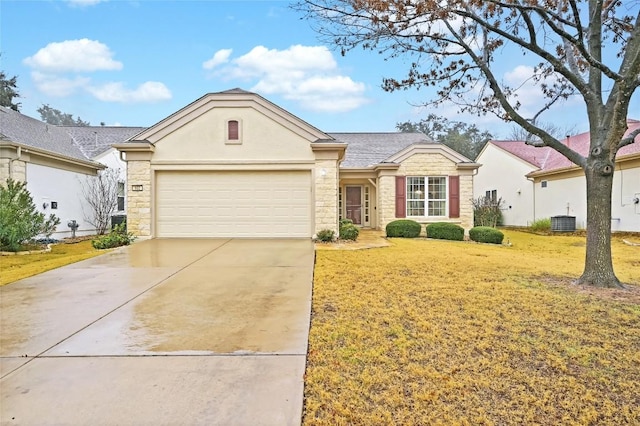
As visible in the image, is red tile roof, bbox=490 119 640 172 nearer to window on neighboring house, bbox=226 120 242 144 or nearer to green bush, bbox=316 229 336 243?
green bush, bbox=316 229 336 243

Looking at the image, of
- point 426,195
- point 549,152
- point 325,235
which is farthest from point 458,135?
point 325,235

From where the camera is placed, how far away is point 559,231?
690 inches

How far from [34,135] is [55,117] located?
4360cm

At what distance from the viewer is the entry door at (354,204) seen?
18.7m

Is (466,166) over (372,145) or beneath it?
beneath

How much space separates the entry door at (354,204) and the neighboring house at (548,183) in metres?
9.64

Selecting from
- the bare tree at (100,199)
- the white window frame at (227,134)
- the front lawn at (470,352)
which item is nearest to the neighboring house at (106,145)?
the bare tree at (100,199)

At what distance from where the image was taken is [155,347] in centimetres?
368

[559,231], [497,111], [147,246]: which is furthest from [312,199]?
[559,231]

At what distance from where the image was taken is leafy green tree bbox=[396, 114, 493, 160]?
125 feet

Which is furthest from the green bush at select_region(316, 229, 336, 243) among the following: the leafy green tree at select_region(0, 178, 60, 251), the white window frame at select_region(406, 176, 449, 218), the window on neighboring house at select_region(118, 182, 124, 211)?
the window on neighboring house at select_region(118, 182, 124, 211)

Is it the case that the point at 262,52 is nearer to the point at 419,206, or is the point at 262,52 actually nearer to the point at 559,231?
the point at 419,206

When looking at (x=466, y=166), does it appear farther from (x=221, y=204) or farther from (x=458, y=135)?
(x=458, y=135)

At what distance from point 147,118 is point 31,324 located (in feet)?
97.8
